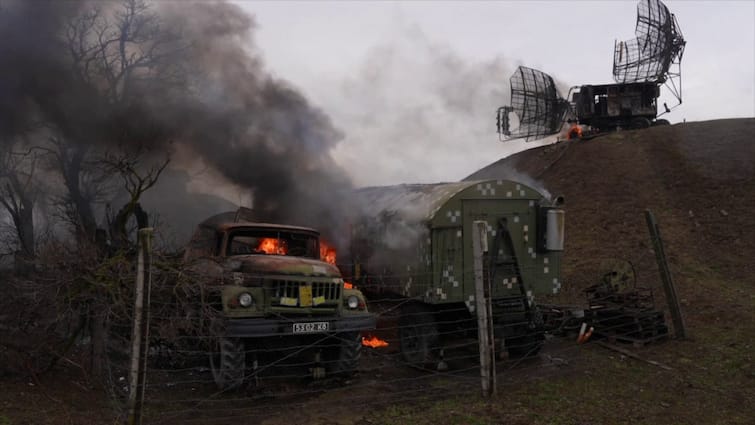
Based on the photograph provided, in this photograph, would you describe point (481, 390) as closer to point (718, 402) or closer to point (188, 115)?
point (718, 402)

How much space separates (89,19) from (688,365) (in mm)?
15012

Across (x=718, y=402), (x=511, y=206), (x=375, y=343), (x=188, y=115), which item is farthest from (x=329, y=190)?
(x=718, y=402)

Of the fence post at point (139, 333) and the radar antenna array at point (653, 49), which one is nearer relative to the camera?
the fence post at point (139, 333)

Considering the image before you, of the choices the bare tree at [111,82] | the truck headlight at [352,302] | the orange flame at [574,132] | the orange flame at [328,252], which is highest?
the orange flame at [574,132]

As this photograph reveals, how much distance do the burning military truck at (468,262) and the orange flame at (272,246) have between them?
148 centimetres

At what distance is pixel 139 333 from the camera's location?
4988 mm

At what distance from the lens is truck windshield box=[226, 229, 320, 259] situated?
8570mm

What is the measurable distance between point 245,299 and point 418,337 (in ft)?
11.3

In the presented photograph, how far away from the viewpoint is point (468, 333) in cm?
973

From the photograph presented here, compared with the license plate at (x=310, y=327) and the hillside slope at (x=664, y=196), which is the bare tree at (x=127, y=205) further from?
the hillside slope at (x=664, y=196)

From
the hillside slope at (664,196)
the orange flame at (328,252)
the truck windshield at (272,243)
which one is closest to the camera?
the truck windshield at (272,243)

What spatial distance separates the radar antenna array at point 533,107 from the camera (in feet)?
94.4

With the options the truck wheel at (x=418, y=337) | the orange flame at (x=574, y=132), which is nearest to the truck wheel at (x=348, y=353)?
the truck wheel at (x=418, y=337)

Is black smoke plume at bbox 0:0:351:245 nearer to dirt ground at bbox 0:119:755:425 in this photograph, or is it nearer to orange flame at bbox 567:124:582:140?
dirt ground at bbox 0:119:755:425
